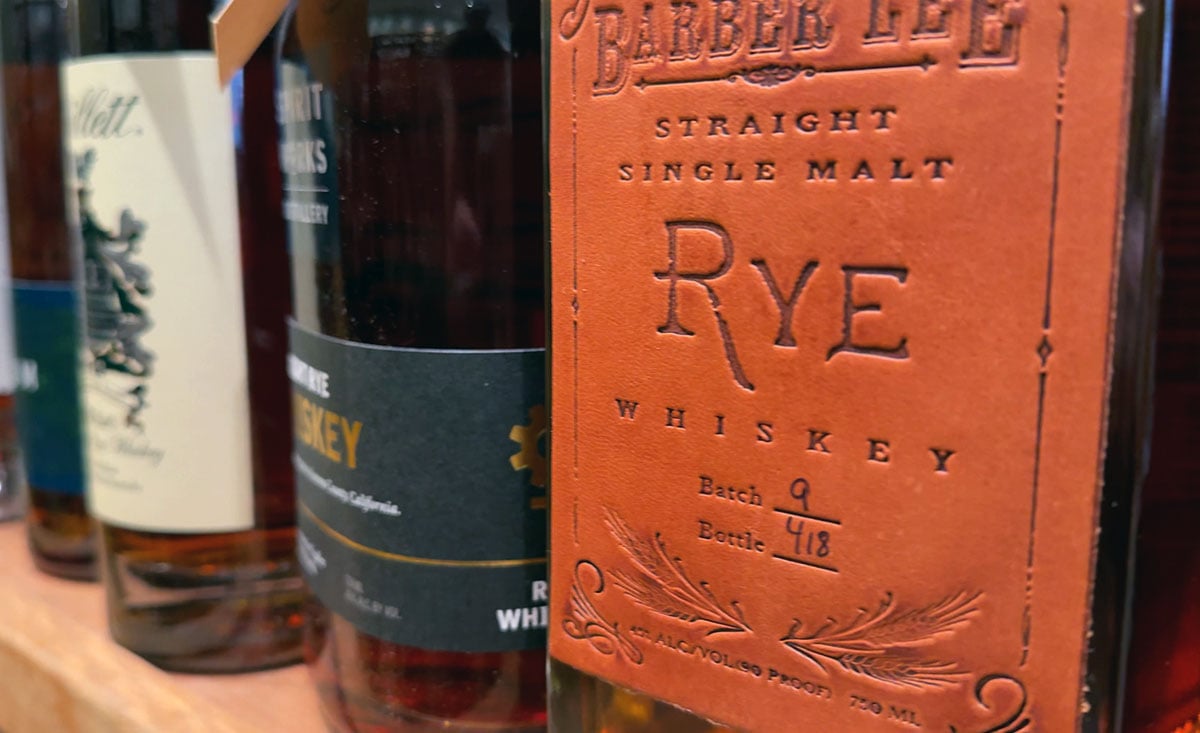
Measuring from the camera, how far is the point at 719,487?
217mm

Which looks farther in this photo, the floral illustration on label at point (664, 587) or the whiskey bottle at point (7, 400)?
the whiskey bottle at point (7, 400)

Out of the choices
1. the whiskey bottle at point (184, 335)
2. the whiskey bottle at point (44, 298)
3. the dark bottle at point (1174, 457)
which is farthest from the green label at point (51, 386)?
the dark bottle at point (1174, 457)

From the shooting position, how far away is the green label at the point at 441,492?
10.9 inches

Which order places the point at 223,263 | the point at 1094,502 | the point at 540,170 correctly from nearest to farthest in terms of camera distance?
the point at 1094,502
the point at 540,170
the point at 223,263

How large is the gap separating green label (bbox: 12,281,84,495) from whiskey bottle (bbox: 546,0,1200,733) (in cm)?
38

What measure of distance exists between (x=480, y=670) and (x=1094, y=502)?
0.19 meters

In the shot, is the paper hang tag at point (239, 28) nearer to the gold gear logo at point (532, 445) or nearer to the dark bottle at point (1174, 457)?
the gold gear logo at point (532, 445)

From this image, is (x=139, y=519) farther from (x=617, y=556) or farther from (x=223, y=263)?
(x=617, y=556)

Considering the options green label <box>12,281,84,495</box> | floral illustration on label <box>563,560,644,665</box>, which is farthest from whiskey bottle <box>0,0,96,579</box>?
floral illustration on label <box>563,560,644,665</box>

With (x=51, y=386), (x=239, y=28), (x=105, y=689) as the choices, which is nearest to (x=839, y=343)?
(x=239, y=28)

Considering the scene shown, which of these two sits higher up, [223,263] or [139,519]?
[223,263]

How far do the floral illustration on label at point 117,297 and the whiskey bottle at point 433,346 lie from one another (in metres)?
0.11

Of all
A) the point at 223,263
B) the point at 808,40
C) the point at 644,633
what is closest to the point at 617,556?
the point at 644,633

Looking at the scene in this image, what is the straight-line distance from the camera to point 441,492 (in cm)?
28
